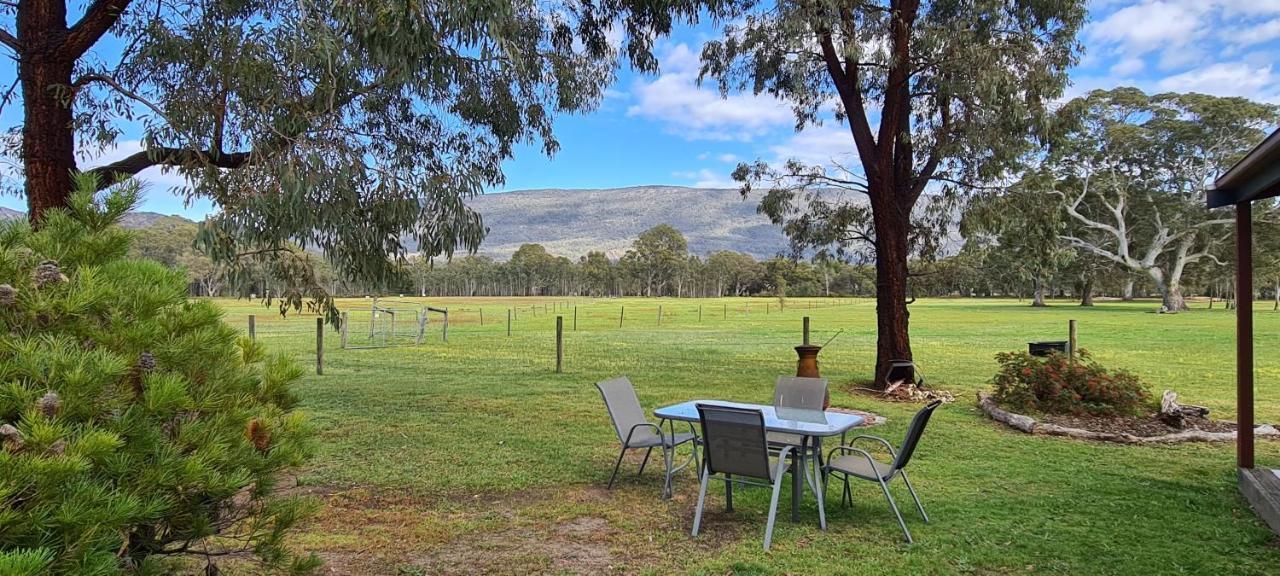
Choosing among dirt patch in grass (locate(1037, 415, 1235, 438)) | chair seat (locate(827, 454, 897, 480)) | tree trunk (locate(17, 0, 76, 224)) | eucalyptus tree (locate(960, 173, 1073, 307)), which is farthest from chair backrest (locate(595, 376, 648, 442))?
eucalyptus tree (locate(960, 173, 1073, 307))

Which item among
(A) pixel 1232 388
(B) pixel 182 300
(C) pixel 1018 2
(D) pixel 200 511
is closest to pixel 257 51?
(B) pixel 182 300

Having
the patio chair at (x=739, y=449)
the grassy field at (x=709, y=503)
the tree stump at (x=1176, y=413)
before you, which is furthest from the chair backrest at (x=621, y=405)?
the tree stump at (x=1176, y=413)

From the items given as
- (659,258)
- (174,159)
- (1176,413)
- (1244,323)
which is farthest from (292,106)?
(659,258)

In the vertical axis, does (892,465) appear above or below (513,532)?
above

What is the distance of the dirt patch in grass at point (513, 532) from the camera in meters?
4.18

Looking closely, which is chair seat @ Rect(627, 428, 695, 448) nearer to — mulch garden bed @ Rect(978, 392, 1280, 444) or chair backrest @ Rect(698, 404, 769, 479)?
chair backrest @ Rect(698, 404, 769, 479)

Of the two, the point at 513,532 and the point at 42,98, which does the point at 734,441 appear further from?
the point at 42,98

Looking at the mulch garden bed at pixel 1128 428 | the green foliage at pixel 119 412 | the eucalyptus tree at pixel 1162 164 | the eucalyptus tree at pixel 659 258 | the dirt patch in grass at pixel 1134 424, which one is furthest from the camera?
the eucalyptus tree at pixel 659 258

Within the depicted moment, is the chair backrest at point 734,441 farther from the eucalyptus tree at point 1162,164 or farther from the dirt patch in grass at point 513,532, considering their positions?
the eucalyptus tree at point 1162,164

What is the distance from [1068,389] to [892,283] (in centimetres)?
352

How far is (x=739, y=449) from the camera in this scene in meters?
4.57

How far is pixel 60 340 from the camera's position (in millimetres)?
2025

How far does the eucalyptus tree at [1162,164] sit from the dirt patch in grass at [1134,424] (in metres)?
37.4

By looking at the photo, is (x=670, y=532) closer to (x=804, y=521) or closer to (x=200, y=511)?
(x=804, y=521)
